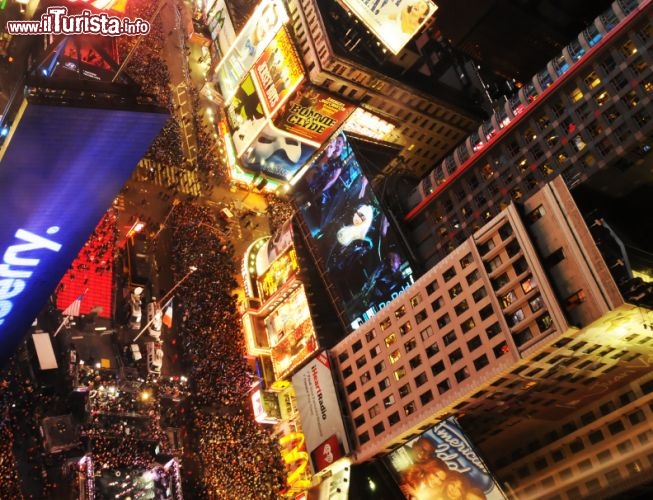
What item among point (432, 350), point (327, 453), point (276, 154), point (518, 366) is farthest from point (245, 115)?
point (518, 366)

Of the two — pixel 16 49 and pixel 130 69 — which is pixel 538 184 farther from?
pixel 16 49

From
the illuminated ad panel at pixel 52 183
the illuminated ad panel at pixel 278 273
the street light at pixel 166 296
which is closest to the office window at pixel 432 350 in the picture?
the illuminated ad panel at pixel 278 273

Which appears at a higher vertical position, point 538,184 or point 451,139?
point 451,139

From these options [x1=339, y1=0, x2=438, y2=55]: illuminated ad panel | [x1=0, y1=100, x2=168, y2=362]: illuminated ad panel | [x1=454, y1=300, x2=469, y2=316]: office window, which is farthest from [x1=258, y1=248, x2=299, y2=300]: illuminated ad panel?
[x1=0, y1=100, x2=168, y2=362]: illuminated ad panel

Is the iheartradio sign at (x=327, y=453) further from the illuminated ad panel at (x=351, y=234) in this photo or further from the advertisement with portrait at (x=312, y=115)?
the advertisement with portrait at (x=312, y=115)

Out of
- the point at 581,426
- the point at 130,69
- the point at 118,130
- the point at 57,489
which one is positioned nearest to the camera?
the point at 118,130

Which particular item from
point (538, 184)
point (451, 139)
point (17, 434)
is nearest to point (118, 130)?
point (17, 434)
